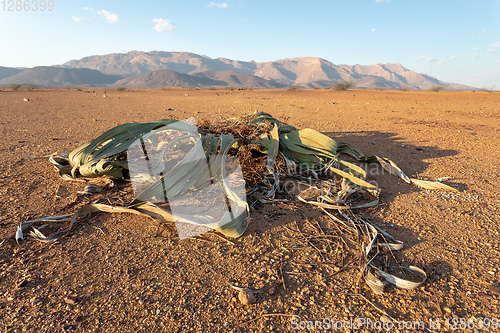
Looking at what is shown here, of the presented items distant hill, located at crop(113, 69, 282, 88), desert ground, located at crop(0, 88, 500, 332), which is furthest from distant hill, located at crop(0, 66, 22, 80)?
desert ground, located at crop(0, 88, 500, 332)

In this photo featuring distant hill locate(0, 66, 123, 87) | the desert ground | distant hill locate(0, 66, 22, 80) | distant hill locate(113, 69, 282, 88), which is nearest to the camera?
the desert ground

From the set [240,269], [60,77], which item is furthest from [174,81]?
[240,269]

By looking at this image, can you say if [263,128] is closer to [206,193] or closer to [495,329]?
[206,193]

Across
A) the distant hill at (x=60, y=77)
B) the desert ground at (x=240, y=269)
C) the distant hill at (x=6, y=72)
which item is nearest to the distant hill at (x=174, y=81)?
the distant hill at (x=60, y=77)

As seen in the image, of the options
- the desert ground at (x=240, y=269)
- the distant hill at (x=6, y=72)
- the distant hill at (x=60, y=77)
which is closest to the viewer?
the desert ground at (x=240, y=269)

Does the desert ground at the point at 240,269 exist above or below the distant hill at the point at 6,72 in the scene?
below

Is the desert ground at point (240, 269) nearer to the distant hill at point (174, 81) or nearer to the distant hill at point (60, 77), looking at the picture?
the distant hill at point (174, 81)

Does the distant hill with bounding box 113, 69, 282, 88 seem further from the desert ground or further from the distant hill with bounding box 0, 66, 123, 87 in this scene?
the desert ground

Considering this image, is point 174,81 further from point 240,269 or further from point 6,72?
point 240,269

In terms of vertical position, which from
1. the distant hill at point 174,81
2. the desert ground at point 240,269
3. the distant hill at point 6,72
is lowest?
the desert ground at point 240,269

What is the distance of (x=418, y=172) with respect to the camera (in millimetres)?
3035

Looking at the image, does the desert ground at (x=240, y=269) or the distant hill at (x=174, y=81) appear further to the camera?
the distant hill at (x=174, y=81)

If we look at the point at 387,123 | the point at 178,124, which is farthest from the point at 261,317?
the point at 387,123

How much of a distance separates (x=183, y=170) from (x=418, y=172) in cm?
263
